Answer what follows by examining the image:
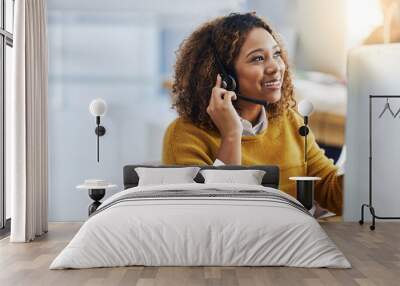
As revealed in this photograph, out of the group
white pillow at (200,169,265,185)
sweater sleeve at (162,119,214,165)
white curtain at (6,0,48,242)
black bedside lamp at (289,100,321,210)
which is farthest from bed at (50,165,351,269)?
sweater sleeve at (162,119,214,165)

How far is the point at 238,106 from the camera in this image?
25.6ft

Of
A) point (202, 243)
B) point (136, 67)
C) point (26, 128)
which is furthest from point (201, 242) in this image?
point (136, 67)

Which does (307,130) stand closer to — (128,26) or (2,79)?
(128,26)

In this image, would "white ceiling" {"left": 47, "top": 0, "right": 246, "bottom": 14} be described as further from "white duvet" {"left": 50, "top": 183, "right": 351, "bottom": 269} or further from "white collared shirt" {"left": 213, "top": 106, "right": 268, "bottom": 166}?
"white duvet" {"left": 50, "top": 183, "right": 351, "bottom": 269}

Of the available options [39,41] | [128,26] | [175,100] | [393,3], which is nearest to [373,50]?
[393,3]

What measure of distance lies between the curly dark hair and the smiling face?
0.06 metres

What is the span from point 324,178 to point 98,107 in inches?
115

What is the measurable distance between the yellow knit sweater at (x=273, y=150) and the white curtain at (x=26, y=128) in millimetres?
1704

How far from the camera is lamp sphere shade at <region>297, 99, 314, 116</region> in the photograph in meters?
7.81

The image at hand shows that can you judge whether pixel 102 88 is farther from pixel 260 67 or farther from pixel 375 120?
pixel 375 120

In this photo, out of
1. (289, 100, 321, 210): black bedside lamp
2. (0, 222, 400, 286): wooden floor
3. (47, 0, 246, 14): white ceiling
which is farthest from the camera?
(47, 0, 246, 14): white ceiling

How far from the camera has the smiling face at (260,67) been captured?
306 inches

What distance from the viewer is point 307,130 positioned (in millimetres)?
7945

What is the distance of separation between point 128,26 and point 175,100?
1094 mm
